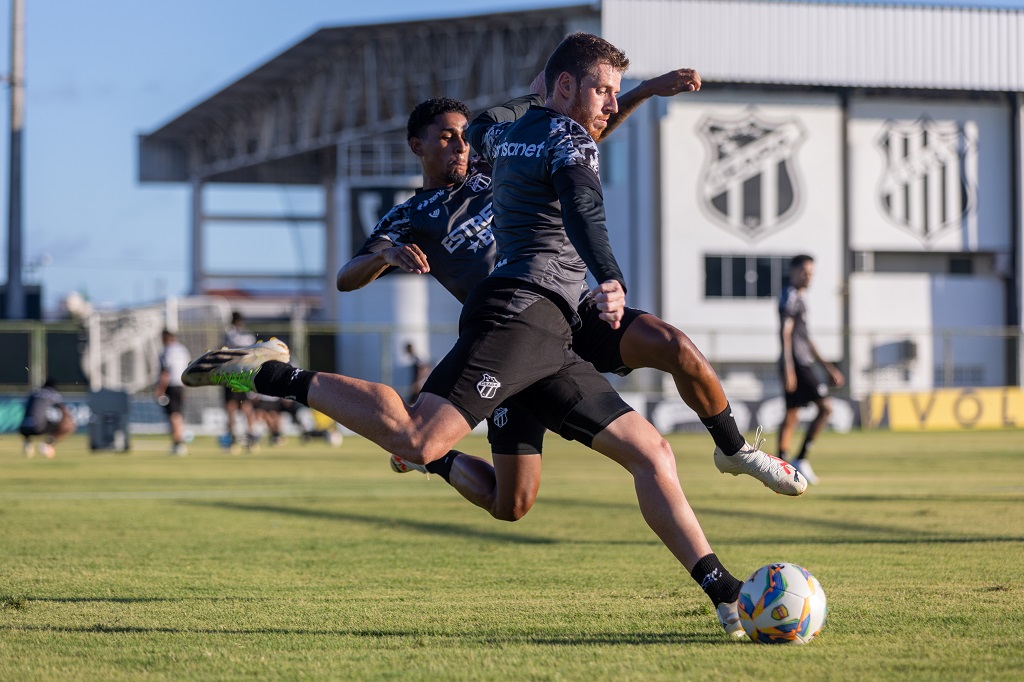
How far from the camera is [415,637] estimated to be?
4.91 m

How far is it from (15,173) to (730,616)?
30141 mm

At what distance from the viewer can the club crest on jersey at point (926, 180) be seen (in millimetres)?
44406

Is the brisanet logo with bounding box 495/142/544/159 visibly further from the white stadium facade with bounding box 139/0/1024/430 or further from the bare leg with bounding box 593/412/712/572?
the white stadium facade with bounding box 139/0/1024/430

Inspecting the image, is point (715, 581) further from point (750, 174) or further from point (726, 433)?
point (750, 174)

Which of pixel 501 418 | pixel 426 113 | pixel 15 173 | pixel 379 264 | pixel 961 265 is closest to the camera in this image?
pixel 379 264

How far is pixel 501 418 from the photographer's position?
5.86 metres

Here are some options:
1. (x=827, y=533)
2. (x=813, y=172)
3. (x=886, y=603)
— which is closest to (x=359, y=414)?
(x=886, y=603)

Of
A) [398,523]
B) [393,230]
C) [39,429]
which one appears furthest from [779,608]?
[39,429]

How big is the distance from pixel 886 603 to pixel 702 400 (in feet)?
4.67

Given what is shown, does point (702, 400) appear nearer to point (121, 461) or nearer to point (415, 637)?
point (415, 637)

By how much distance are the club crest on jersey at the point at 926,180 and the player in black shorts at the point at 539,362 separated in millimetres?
41882

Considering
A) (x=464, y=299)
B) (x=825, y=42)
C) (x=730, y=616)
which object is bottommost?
(x=730, y=616)

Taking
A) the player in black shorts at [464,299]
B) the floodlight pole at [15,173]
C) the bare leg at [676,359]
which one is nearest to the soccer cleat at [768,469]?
the player in black shorts at [464,299]

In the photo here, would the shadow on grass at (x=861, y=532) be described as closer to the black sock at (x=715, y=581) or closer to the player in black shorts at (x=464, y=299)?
the player in black shorts at (x=464, y=299)
